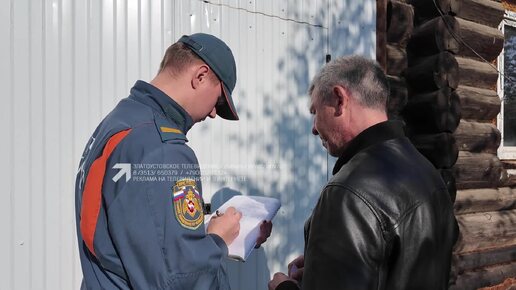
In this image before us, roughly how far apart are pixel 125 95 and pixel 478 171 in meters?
3.57

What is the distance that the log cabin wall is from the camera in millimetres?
4219

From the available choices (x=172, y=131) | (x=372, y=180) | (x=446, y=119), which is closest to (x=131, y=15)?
(x=172, y=131)

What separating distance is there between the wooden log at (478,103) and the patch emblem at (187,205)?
11.8 feet

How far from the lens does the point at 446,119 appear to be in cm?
421

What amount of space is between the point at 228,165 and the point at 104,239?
1579 mm

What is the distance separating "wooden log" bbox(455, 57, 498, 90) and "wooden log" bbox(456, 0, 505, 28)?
1.43ft

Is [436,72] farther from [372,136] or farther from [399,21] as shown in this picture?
[372,136]

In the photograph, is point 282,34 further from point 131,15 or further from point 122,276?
point 122,276

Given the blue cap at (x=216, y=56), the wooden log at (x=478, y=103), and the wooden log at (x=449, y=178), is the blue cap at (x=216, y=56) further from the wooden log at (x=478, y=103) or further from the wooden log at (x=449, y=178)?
the wooden log at (x=478, y=103)

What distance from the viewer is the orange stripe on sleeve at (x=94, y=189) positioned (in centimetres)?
147

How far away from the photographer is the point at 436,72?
4172mm

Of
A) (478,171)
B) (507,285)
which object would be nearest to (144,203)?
(478,171)

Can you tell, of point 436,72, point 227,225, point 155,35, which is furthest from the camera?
point 436,72

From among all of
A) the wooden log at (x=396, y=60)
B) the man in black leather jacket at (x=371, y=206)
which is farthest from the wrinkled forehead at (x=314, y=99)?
the wooden log at (x=396, y=60)
